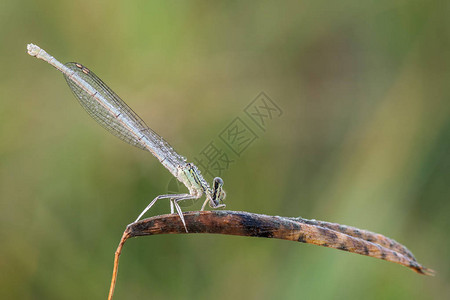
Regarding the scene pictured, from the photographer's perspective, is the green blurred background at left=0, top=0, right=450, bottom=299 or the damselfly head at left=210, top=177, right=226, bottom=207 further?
the green blurred background at left=0, top=0, right=450, bottom=299

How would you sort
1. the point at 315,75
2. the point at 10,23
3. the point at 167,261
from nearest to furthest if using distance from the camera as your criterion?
the point at 167,261
the point at 10,23
the point at 315,75

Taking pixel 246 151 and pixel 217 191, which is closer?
pixel 217 191

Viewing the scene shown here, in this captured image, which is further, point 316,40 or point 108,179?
point 316,40

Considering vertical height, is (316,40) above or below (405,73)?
above

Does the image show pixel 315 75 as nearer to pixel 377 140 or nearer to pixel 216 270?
pixel 377 140

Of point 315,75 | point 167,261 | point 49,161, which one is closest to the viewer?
point 167,261

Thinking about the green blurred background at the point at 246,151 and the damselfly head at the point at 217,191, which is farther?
the green blurred background at the point at 246,151

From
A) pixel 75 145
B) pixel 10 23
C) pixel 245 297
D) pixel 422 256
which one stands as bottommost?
pixel 422 256

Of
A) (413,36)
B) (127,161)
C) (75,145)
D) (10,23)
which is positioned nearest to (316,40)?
(413,36)
